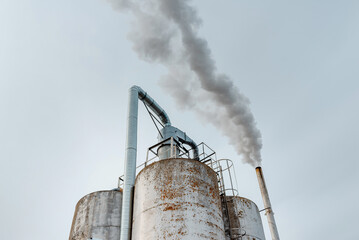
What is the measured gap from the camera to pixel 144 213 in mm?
11602

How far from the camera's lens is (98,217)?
13.8 metres

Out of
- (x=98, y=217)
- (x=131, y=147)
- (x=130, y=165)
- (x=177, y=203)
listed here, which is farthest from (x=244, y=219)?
(x=98, y=217)

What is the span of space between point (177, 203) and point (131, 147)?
4.60 metres

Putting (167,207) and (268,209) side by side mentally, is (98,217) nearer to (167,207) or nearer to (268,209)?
(167,207)

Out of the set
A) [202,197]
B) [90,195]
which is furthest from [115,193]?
[202,197]

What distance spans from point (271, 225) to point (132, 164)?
982 centimetres

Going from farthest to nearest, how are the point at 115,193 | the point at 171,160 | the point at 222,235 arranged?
the point at 115,193 < the point at 171,160 < the point at 222,235

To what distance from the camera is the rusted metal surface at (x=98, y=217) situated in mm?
13406

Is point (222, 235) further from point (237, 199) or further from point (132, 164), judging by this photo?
point (132, 164)

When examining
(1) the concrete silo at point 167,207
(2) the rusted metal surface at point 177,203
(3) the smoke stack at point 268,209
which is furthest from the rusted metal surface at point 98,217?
(3) the smoke stack at point 268,209

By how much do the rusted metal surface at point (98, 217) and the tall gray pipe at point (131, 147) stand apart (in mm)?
1357

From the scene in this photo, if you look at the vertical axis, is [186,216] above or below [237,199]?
below

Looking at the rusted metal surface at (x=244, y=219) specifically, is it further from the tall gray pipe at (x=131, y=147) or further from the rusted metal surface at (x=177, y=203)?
the tall gray pipe at (x=131, y=147)

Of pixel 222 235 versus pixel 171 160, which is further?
pixel 171 160
